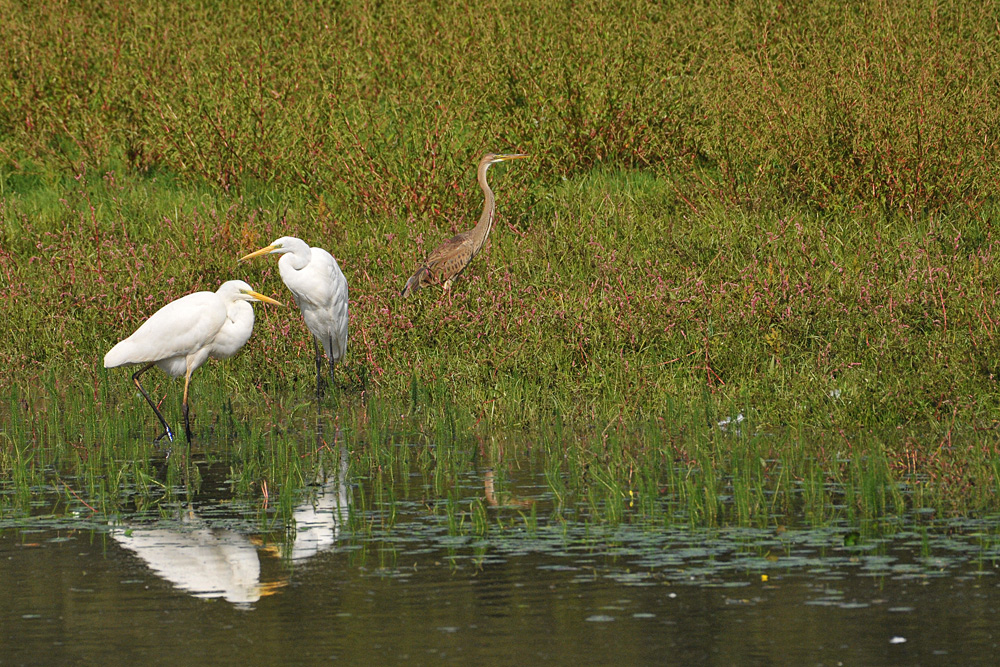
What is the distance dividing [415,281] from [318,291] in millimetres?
1407

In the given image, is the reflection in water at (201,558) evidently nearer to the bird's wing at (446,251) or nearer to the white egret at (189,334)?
the white egret at (189,334)

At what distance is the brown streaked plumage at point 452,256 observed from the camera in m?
11.9

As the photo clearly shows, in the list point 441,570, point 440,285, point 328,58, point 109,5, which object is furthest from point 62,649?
point 109,5

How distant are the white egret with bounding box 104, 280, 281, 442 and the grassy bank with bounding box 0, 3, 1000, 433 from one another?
2.12ft

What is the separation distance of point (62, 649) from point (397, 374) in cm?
551

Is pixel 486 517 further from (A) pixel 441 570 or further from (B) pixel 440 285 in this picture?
(B) pixel 440 285

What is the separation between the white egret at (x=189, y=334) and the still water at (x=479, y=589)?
2.54 metres

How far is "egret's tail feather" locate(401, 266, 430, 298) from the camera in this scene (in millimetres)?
11734

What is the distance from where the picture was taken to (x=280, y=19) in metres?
20.4

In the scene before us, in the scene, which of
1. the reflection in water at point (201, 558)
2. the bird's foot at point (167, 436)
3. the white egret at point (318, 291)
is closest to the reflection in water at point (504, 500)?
the reflection in water at point (201, 558)

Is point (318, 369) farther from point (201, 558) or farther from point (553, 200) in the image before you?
point (553, 200)

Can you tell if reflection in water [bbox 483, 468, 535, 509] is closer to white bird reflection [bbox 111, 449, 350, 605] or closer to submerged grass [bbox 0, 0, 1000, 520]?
submerged grass [bbox 0, 0, 1000, 520]

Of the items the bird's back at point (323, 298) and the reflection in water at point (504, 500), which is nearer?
the reflection in water at point (504, 500)

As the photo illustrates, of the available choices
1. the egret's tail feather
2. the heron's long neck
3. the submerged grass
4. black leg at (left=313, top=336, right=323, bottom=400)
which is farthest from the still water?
the heron's long neck
